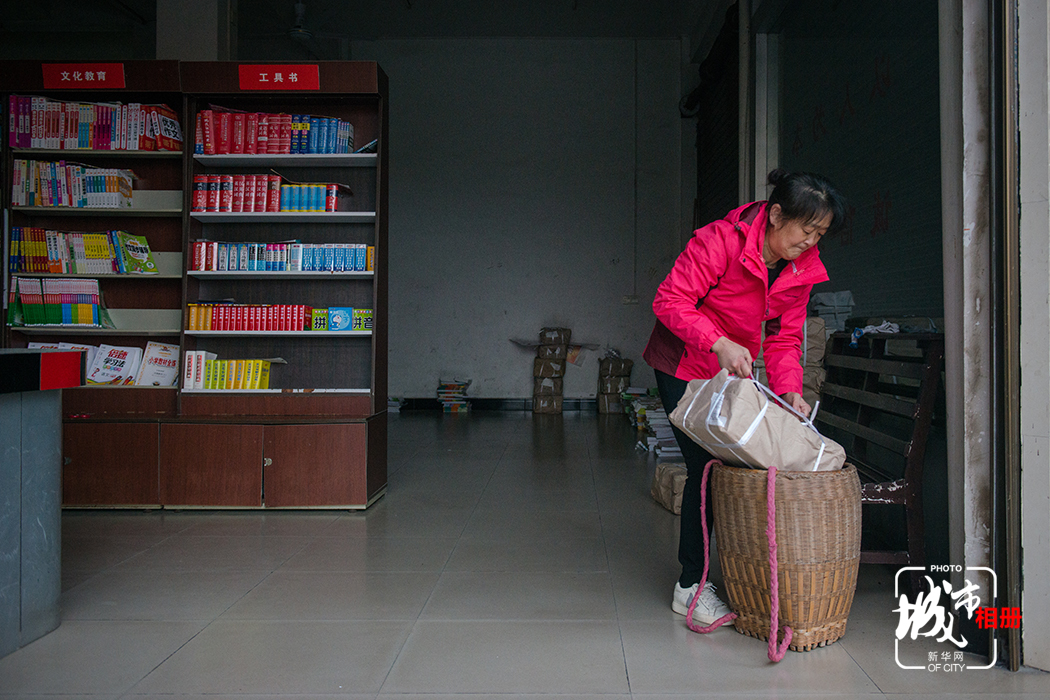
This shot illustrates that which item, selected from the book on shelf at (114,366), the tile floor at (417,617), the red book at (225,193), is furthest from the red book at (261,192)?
the tile floor at (417,617)

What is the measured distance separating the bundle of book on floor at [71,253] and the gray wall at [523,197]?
554 cm

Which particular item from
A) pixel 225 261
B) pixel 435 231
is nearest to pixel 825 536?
pixel 225 261

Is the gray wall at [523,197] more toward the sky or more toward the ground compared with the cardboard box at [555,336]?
more toward the sky

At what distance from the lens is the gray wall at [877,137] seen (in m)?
2.91

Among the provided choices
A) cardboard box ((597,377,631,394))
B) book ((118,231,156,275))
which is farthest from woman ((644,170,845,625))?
cardboard box ((597,377,631,394))

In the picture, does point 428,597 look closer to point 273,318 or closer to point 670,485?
point 670,485

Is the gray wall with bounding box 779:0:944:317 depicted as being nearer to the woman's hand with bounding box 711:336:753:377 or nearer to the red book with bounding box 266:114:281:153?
the woman's hand with bounding box 711:336:753:377

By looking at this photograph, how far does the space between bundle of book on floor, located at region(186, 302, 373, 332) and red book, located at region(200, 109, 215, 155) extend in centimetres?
87

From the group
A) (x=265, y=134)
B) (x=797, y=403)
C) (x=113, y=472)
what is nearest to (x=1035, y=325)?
(x=797, y=403)

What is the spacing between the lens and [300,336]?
4461 millimetres

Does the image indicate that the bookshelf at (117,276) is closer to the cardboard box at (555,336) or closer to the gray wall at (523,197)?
the gray wall at (523,197)

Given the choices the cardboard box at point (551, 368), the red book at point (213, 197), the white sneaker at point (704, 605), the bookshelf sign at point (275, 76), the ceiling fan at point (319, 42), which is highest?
the ceiling fan at point (319, 42)

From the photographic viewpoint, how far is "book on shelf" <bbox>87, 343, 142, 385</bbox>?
4.28m

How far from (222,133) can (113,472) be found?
1.94 m
